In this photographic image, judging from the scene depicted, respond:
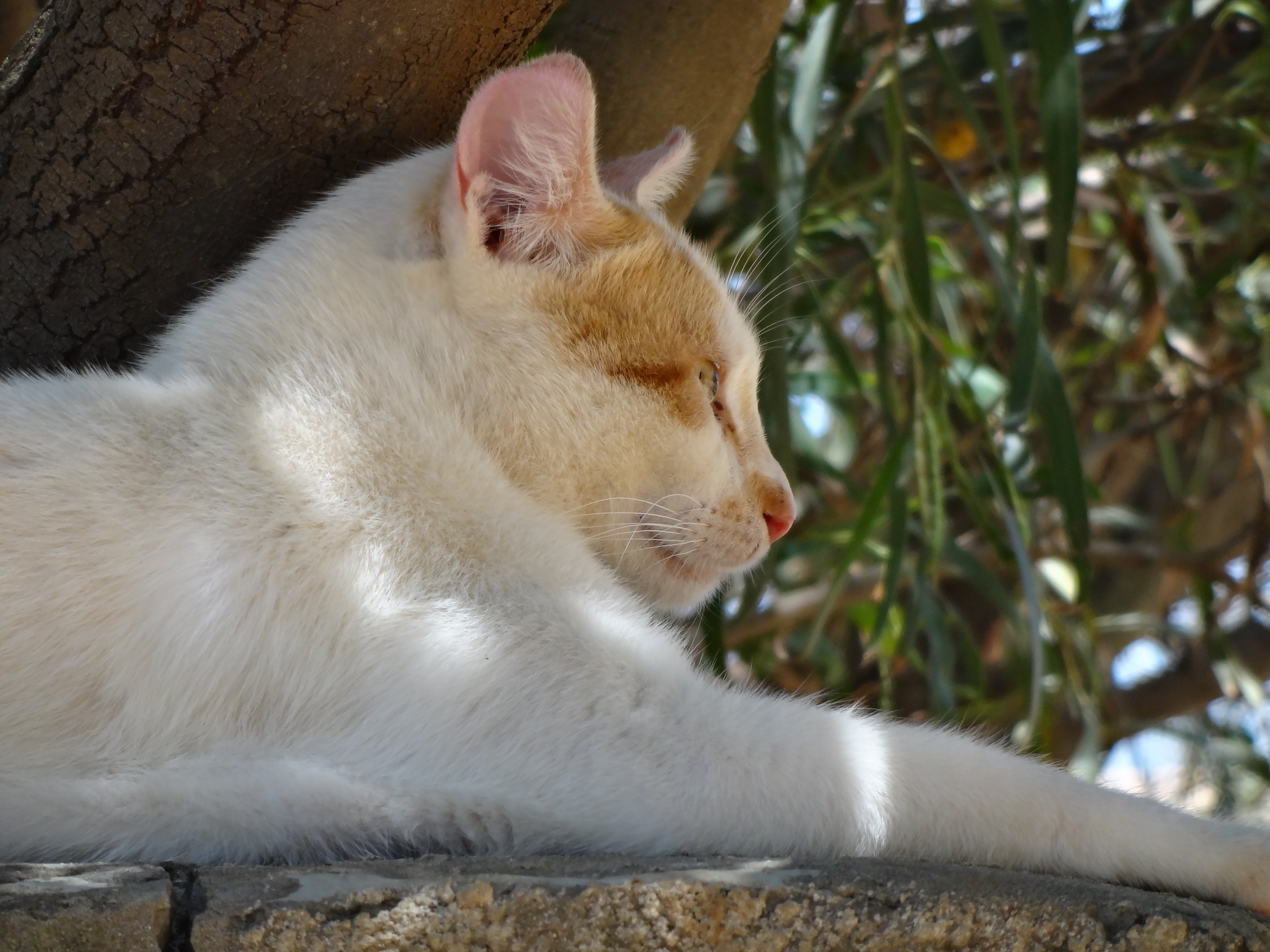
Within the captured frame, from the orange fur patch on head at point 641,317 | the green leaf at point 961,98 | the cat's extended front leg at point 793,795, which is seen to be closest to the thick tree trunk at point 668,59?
the orange fur patch on head at point 641,317

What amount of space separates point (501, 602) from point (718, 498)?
0.41 metres

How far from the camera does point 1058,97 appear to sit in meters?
1.90

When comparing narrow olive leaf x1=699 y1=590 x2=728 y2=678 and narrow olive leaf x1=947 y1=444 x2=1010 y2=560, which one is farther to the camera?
narrow olive leaf x1=947 y1=444 x2=1010 y2=560

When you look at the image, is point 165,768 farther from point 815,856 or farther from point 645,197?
point 645,197

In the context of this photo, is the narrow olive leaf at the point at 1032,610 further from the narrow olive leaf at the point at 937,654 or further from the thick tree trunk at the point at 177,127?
the thick tree trunk at the point at 177,127

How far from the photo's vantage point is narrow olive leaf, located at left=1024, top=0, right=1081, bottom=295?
73.4 inches

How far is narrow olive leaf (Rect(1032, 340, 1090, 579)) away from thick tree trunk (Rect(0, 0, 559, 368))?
1.04m

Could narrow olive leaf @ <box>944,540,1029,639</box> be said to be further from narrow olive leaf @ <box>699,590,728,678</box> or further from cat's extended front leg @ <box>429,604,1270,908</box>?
cat's extended front leg @ <box>429,604,1270,908</box>

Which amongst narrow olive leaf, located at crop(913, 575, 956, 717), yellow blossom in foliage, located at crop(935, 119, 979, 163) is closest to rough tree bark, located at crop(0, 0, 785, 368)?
narrow olive leaf, located at crop(913, 575, 956, 717)

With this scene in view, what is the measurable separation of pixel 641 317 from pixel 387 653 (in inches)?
21.6

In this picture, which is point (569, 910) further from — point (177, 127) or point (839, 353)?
point (839, 353)

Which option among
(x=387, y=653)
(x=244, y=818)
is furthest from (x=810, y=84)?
(x=244, y=818)

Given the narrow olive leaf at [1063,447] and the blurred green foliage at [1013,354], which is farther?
the blurred green foliage at [1013,354]

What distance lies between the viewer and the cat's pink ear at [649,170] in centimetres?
169
